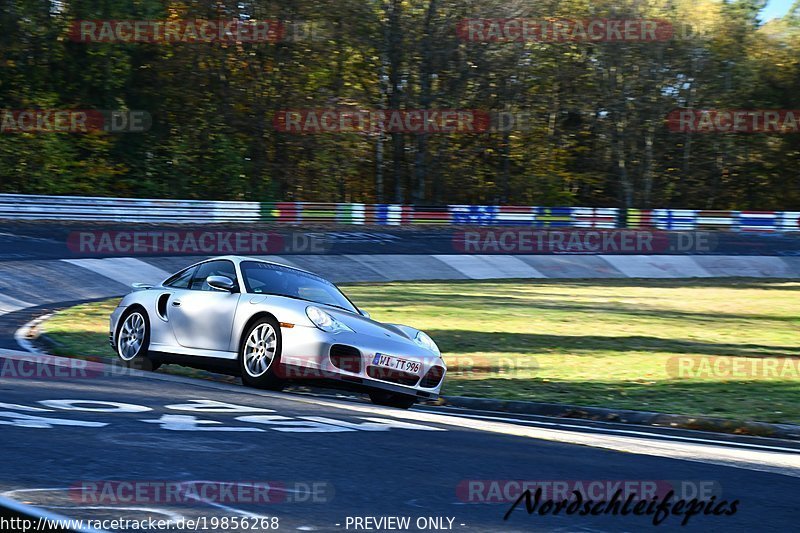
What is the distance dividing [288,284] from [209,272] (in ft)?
3.10

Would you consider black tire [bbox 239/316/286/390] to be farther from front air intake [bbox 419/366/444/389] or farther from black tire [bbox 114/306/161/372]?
black tire [bbox 114/306/161/372]

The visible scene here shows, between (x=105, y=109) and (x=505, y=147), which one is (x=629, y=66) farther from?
(x=105, y=109)

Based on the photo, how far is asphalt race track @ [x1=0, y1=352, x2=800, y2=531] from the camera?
4.88m

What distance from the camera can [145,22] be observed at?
43.2 m

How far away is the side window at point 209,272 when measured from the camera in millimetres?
10922

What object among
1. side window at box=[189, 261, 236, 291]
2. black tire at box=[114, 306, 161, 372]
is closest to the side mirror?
side window at box=[189, 261, 236, 291]

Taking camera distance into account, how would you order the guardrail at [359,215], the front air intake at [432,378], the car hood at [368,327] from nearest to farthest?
the car hood at [368,327], the front air intake at [432,378], the guardrail at [359,215]

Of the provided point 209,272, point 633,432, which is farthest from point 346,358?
point 633,432

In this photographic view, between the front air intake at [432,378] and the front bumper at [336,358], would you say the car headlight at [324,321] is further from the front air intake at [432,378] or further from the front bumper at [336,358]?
the front air intake at [432,378]

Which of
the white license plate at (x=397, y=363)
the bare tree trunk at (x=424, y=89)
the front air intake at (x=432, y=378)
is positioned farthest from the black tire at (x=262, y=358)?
the bare tree trunk at (x=424, y=89)

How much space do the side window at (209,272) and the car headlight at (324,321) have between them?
4.27 ft

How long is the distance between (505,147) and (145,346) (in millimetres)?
43637

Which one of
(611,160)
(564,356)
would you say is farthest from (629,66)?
(564,356)

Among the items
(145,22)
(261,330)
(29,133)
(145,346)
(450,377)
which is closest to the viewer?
(261,330)
